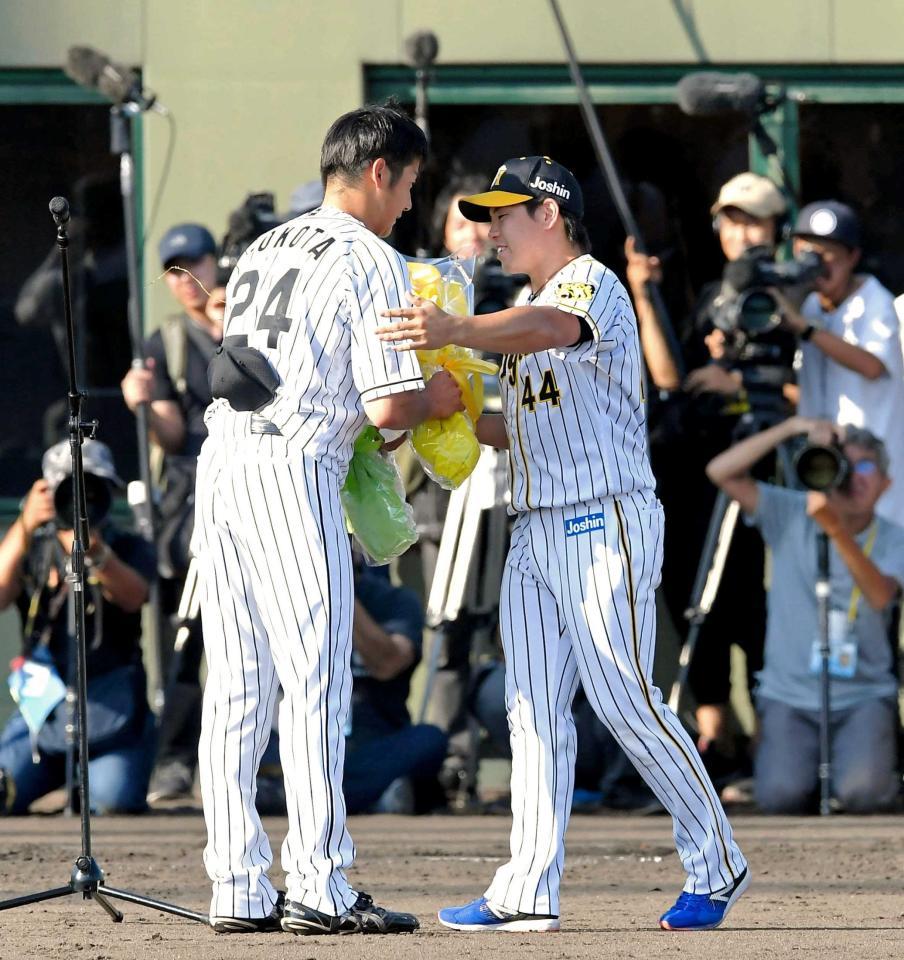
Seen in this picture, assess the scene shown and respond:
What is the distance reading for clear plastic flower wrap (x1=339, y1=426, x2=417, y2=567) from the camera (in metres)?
5.48

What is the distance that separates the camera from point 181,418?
9.04m

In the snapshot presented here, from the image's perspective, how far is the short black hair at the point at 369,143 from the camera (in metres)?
5.21

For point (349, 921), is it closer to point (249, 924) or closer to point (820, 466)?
point (249, 924)

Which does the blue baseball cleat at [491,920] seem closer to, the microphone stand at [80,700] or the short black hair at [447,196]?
the microphone stand at [80,700]

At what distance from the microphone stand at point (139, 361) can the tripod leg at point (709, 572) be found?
2.28 meters

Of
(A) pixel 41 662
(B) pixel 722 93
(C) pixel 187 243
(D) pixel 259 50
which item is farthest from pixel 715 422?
(A) pixel 41 662

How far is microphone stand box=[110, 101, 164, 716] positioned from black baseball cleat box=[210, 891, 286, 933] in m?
3.68

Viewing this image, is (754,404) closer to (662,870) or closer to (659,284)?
(659,284)

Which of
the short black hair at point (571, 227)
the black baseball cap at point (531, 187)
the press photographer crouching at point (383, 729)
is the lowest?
the press photographer crouching at point (383, 729)

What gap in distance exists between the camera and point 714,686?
30.2ft

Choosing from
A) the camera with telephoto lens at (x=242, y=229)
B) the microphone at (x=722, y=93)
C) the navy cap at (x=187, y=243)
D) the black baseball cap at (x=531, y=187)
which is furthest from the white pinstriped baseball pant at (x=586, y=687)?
the microphone at (x=722, y=93)

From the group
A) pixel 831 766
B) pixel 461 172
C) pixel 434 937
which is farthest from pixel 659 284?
pixel 434 937

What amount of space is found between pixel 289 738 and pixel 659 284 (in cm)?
550

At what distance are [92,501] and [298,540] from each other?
337cm
